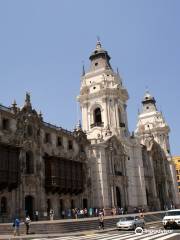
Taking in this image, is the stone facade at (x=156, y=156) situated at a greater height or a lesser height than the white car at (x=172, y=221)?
greater

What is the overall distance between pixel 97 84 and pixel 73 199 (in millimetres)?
26279

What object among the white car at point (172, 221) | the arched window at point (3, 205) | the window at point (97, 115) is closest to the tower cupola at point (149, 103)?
the window at point (97, 115)

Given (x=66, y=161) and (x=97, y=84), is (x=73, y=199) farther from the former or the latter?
(x=97, y=84)

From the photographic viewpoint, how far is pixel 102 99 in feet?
227

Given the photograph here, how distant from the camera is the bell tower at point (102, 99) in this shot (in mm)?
67562

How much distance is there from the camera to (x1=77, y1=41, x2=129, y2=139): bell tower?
67.6 meters

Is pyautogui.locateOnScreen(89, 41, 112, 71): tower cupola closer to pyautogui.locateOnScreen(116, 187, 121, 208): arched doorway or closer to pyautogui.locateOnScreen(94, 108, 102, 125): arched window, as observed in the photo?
pyautogui.locateOnScreen(94, 108, 102, 125): arched window

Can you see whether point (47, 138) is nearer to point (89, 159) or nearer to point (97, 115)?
point (89, 159)

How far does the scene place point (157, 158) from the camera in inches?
3241

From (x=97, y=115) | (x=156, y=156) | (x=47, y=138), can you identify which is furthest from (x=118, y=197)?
(x=156, y=156)

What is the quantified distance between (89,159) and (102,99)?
15372 mm

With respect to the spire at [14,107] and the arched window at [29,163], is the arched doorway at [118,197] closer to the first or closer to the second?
the arched window at [29,163]

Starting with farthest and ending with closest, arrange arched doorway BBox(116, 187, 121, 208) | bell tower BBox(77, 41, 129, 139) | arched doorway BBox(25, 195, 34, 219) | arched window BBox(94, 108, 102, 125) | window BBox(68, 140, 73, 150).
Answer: arched window BBox(94, 108, 102, 125), bell tower BBox(77, 41, 129, 139), arched doorway BBox(116, 187, 121, 208), window BBox(68, 140, 73, 150), arched doorway BBox(25, 195, 34, 219)

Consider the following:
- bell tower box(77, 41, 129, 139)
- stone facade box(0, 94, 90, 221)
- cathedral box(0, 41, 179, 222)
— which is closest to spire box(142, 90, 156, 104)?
cathedral box(0, 41, 179, 222)
